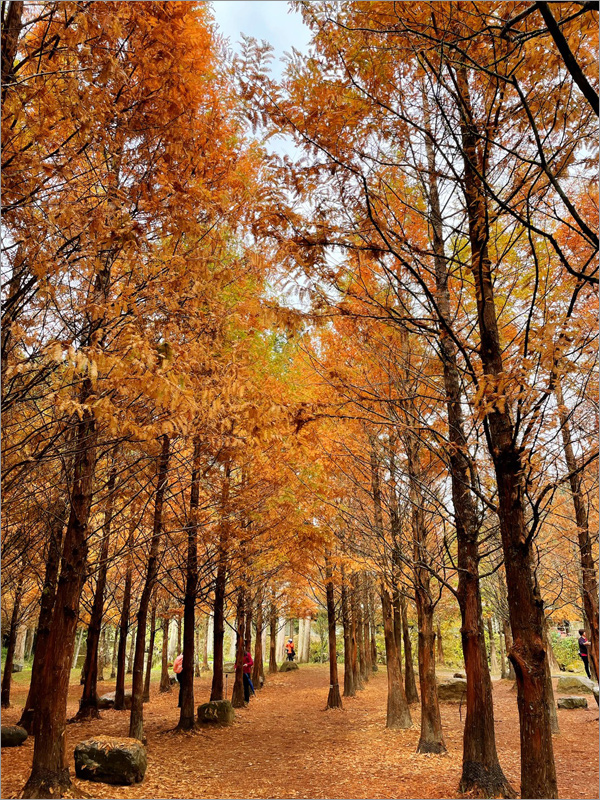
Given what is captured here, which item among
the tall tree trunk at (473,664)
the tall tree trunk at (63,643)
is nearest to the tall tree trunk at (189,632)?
the tall tree trunk at (63,643)

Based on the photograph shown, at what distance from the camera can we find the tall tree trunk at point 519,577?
10.1 feet

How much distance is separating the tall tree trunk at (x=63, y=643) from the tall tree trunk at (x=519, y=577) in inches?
142

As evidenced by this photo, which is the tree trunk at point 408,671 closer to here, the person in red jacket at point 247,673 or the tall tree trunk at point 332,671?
the tall tree trunk at point 332,671

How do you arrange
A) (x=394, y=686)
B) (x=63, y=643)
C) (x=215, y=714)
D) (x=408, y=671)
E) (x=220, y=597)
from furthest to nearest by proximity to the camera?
(x=408, y=671)
(x=220, y=597)
(x=215, y=714)
(x=394, y=686)
(x=63, y=643)

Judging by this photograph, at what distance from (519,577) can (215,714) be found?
32.9ft

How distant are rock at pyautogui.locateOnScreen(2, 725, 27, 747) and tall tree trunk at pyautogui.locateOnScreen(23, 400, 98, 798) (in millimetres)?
3771

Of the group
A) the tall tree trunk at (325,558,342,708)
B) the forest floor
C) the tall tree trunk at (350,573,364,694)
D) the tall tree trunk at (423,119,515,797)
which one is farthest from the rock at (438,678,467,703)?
the tall tree trunk at (423,119,515,797)

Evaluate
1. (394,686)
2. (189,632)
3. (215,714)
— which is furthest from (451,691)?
(189,632)

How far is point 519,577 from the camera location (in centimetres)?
325

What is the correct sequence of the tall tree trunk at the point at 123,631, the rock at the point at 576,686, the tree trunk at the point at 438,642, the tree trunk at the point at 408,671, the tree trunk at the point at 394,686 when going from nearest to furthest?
the tree trunk at the point at 394,686 < the tall tree trunk at the point at 123,631 < the tree trunk at the point at 408,671 < the rock at the point at 576,686 < the tree trunk at the point at 438,642

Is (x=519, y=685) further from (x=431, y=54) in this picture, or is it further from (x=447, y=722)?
(x=447, y=722)

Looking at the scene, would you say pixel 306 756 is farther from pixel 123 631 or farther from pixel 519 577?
pixel 519 577

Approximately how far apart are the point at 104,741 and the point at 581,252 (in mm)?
8227

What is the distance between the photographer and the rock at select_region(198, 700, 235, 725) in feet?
35.9
